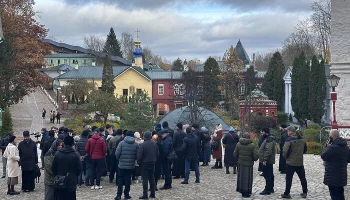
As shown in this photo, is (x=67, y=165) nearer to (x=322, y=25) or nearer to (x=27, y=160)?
(x=27, y=160)

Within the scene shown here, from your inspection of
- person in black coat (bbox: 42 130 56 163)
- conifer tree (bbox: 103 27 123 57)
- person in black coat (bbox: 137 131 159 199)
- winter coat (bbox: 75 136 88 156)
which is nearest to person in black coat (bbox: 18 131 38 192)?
person in black coat (bbox: 42 130 56 163)

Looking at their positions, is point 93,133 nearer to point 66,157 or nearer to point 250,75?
point 66,157

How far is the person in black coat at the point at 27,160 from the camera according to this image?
555 inches

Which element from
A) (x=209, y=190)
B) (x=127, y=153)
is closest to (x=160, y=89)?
(x=209, y=190)

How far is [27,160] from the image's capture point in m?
14.1

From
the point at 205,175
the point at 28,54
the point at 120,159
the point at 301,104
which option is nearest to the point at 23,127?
the point at 28,54

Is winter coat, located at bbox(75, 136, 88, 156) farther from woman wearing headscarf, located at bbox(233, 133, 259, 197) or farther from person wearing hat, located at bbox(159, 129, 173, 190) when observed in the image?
woman wearing headscarf, located at bbox(233, 133, 259, 197)

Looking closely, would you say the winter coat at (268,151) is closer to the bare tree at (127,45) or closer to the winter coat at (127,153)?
the winter coat at (127,153)

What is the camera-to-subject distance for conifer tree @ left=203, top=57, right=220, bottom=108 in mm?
54562

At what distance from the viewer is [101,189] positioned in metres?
14.6

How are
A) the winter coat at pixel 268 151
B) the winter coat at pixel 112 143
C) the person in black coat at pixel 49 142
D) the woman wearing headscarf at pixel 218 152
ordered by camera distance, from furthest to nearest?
1. the woman wearing headscarf at pixel 218 152
2. the winter coat at pixel 112 143
3. the person in black coat at pixel 49 142
4. the winter coat at pixel 268 151

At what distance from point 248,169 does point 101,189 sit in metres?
4.36

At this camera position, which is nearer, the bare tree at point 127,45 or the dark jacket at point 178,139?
the dark jacket at point 178,139

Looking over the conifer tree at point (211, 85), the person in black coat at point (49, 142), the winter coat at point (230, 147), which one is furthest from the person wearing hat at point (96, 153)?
the conifer tree at point (211, 85)
